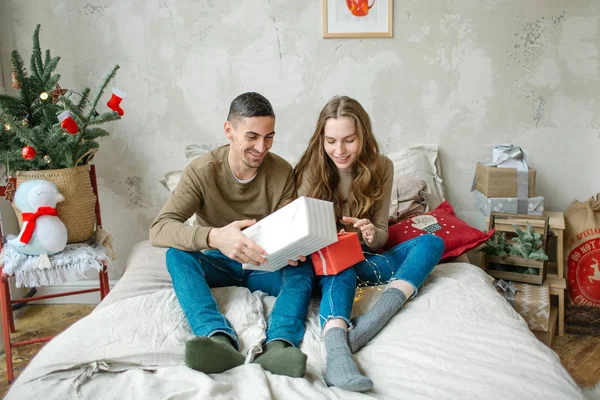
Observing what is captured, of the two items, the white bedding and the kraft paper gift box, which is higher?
the white bedding

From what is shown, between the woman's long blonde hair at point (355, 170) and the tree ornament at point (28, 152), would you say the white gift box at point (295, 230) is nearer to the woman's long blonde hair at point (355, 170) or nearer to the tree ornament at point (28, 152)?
the woman's long blonde hair at point (355, 170)

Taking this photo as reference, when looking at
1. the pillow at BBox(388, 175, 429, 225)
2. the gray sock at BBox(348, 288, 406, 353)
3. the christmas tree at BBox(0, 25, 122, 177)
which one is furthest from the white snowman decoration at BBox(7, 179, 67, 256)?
the pillow at BBox(388, 175, 429, 225)

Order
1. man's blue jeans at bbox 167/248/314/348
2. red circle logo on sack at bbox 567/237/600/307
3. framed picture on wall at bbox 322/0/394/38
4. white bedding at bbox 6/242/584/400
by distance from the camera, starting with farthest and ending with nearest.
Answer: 1. framed picture on wall at bbox 322/0/394/38
2. red circle logo on sack at bbox 567/237/600/307
3. man's blue jeans at bbox 167/248/314/348
4. white bedding at bbox 6/242/584/400

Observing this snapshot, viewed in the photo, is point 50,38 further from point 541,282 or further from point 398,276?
point 541,282

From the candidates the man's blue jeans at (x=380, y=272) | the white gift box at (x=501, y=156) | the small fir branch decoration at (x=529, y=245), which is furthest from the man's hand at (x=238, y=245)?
the white gift box at (x=501, y=156)

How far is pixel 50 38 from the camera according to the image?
2336mm

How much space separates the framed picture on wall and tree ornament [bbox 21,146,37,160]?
4.38ft

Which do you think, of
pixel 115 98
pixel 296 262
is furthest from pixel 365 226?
pixel 115 98

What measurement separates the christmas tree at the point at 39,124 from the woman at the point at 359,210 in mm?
860

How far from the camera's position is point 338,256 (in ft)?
5.07

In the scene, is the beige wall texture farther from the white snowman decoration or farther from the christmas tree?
the white snowman decoration

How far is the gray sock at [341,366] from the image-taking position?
3.67 ft

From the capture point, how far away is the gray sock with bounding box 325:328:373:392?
1119mm

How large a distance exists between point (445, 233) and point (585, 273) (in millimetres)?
756
